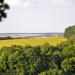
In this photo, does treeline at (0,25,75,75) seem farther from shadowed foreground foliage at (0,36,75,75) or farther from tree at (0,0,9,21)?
tree at (0,0,9,21)

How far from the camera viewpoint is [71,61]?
60438 mm

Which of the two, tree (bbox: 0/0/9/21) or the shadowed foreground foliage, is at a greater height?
tree (bbox: 0/0/9/21)

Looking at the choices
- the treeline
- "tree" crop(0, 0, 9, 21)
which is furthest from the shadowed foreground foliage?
"tree" crop(0, 0, 9, 21)

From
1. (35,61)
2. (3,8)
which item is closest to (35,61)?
(35,61)

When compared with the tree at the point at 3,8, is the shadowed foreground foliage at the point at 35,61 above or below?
below

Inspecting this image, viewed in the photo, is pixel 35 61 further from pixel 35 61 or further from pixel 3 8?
pixel 3 8

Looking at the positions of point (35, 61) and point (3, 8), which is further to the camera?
point (35, 61)

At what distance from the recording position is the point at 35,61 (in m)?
56.9

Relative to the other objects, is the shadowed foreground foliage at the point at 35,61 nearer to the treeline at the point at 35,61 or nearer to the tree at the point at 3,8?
the treeline at the point at 35,61

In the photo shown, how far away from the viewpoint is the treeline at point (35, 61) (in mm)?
56438

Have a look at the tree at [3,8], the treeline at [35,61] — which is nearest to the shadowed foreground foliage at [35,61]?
the treeline at [35,61]

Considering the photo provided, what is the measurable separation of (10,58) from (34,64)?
500 centimetres

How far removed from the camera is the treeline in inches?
2222

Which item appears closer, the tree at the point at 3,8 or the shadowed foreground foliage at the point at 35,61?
the tree at the point at 3,8
